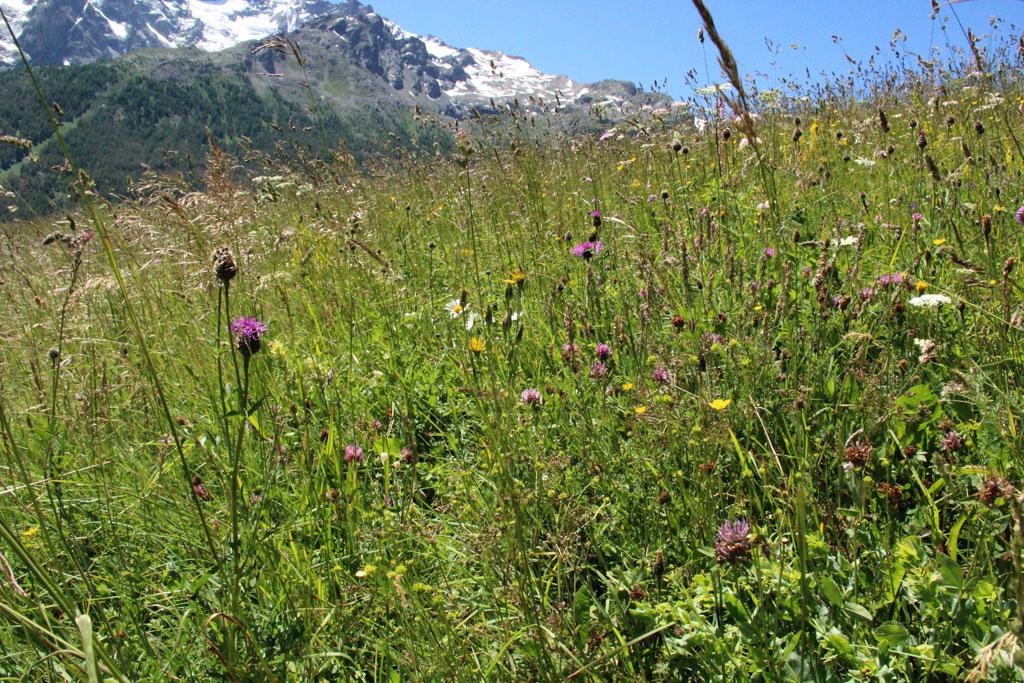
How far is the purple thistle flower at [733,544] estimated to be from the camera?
3.41 ft

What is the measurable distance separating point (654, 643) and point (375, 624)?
0.54 metres

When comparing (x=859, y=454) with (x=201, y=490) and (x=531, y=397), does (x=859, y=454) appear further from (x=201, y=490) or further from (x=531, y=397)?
(x=201, y=490)

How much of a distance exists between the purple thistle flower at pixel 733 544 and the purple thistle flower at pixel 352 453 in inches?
38.9

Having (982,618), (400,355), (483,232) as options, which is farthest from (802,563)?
(483,232)

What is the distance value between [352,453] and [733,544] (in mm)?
1051

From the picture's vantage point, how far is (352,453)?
1.71 m

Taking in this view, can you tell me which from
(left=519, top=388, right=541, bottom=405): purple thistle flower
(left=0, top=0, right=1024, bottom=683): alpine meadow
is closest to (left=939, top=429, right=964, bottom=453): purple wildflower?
(left=0, top=0, right=1024, bottom=683): alpine meadow

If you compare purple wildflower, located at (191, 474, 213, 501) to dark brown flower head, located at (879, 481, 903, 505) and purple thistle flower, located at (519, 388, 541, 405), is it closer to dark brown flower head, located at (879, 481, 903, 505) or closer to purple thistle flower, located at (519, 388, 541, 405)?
purple thistle flower, located at (519, 388, 541, 405)

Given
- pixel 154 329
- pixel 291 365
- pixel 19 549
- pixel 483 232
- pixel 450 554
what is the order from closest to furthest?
pixel 19 549, pixel 450 554, pixel 291 365, pixel 154 329, pixel 483 232

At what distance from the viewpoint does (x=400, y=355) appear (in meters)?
2.51

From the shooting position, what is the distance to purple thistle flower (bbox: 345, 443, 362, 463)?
5.62ft

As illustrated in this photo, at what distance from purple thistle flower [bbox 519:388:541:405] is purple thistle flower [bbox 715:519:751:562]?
2.63 ft

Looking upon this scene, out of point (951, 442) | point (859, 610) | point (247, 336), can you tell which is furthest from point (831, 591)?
point (247, 336)

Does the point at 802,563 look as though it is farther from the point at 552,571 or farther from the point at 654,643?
the point at 552,571
